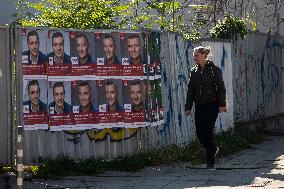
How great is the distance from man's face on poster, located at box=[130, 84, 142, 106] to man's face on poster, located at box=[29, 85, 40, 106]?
1513 mm

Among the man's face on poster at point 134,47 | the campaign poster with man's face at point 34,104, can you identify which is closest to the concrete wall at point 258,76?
the man's face on poster at point 134,47

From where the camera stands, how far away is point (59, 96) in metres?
9.73

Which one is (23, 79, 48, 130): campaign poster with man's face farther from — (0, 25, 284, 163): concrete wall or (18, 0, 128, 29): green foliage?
(18, 0, 128, 29): green foliage

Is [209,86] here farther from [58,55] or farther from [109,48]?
[58,55]

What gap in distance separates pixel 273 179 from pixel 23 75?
3.84 meters

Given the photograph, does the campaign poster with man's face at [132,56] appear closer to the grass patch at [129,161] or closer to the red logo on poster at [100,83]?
the red logo on poster at [100,83]

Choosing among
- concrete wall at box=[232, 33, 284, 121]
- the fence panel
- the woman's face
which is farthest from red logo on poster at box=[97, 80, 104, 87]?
concrete wall at box=[232, 33, 284, 121]

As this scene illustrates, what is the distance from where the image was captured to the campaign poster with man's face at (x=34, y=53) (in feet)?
31.3

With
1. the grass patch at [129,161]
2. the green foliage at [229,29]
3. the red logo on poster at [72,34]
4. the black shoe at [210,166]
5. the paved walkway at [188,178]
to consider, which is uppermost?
the green foliage at [229,29]

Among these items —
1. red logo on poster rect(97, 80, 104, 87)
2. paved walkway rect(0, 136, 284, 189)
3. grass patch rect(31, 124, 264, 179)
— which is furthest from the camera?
red logo on poster rect(97, 80, 104, 87)

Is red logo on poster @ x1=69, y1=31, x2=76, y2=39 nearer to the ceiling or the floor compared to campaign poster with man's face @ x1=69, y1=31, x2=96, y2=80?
nearer to the ceiling

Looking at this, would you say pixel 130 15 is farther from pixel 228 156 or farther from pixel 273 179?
pixel 273 179

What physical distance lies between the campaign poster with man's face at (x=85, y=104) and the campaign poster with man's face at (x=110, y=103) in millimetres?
95

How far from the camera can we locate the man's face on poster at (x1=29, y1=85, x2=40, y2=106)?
9578 mm
